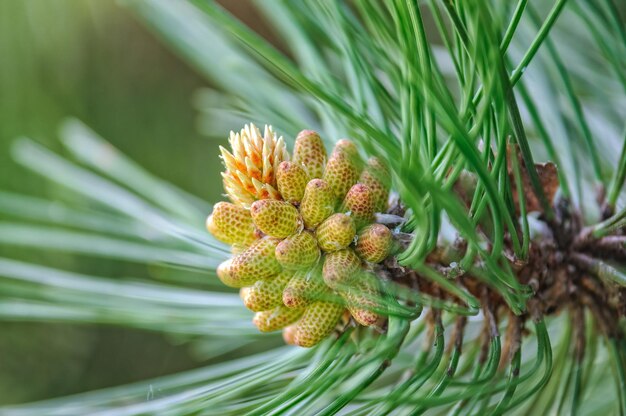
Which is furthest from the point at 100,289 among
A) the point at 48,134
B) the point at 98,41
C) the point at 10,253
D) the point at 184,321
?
the point at 98,41

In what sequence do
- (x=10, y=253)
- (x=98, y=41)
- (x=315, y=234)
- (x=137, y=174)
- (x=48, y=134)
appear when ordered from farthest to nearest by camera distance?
(x=98, y=41)
(x=48, y=134)
(x=10, y=253)
(x=137, y=174)
(x=315, y=234)

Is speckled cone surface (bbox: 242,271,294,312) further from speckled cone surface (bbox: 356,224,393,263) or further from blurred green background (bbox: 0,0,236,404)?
blurred green background (bbox: 0,0,236,404)

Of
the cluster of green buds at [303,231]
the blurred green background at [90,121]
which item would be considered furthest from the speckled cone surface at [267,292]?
the blurred green background at [90,121]

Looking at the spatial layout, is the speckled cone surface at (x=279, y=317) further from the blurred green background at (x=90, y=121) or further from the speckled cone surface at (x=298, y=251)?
the blurred green background at (x=90, y=121)

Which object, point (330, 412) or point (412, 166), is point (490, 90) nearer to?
point (412, 166)

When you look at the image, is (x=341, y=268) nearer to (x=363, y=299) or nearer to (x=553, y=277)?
(x=363, y=299)

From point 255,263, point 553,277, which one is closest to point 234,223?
point 255,263

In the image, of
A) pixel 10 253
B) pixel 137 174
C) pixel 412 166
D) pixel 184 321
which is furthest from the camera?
pixel 10 253
